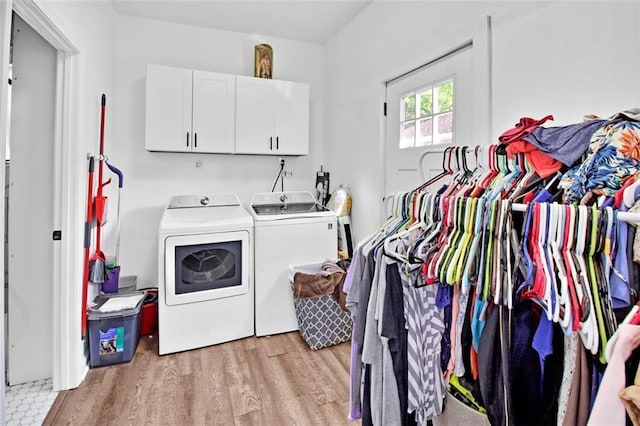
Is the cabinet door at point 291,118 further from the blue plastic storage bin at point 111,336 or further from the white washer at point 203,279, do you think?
the blue plastic storage bin at point 111,336

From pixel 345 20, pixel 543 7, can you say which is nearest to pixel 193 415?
pixel 543 7

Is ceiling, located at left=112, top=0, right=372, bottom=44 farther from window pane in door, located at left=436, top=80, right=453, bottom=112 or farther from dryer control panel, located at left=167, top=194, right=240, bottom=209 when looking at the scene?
dryer control panel, located at left=167, top=194, right=240, bottom=209

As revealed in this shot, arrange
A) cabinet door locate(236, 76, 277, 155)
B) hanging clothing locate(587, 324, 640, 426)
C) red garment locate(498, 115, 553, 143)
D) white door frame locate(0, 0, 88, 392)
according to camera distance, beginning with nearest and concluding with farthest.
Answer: hanging clothing locate(587, 324, 640, 426), red garment locate(498, 115, 553, 143), white door frame locate(0, 0, 88, 392), cabinet door locate(236, 76, 277, 155)

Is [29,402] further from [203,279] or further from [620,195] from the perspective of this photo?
[620,195]

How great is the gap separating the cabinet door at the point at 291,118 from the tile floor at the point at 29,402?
244cm

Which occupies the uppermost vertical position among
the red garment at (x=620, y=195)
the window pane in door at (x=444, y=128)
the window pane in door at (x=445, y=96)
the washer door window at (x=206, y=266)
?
the window pane in door at (x=445, y=96)

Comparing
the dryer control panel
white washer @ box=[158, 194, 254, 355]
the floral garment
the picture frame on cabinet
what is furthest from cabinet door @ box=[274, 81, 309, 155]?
the floral garment

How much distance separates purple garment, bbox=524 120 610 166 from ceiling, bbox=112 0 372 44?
2.32 m

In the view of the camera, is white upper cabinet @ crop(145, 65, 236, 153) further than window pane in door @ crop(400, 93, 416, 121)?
Yes

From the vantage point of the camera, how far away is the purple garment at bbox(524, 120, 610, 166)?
1030 mm

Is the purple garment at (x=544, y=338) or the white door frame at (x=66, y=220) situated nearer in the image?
the purple garment at (x=544, y=338)

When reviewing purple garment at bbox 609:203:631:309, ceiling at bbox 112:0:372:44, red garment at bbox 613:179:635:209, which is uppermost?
ceiling at bbox 112:0:372:44

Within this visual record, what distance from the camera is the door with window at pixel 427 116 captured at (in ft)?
6.82

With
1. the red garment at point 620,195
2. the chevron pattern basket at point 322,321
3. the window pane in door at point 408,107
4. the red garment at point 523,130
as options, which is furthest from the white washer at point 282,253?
the red garment at point 620,195
